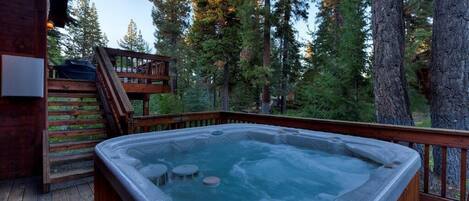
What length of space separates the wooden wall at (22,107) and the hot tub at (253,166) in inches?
A: 67.8

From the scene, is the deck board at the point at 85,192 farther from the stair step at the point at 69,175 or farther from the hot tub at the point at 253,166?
the hot tub at the point at 253,166

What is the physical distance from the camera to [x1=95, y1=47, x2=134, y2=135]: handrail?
317 cm

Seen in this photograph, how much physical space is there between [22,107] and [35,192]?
1.14 meters

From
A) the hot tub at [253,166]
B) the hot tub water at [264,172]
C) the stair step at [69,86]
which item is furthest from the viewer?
the stair step at [69,86]

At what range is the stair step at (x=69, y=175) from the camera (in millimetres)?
2834

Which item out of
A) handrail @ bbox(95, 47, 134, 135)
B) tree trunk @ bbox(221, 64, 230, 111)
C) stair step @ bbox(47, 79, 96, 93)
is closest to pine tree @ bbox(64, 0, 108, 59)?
tree trunk @ bbox(221, 64, 230, 111)

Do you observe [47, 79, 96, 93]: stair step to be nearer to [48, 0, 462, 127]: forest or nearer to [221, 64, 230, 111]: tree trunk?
[48, 0, 462, 127]: forest

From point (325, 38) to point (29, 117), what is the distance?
8458mm

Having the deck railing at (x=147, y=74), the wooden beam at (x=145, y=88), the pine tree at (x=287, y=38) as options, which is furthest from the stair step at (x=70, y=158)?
the pine tree at (x=287, y=38)

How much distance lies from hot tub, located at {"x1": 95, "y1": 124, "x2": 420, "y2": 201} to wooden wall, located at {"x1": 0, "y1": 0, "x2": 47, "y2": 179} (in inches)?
67.8

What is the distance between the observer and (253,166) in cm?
240

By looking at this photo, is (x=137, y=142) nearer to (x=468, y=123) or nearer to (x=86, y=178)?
(x=86, y=178)

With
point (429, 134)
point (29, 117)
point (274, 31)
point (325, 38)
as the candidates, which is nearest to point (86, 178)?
point (29, 117)

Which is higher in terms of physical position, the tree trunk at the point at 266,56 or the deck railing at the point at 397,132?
the tree trunk at the point at 266,56
